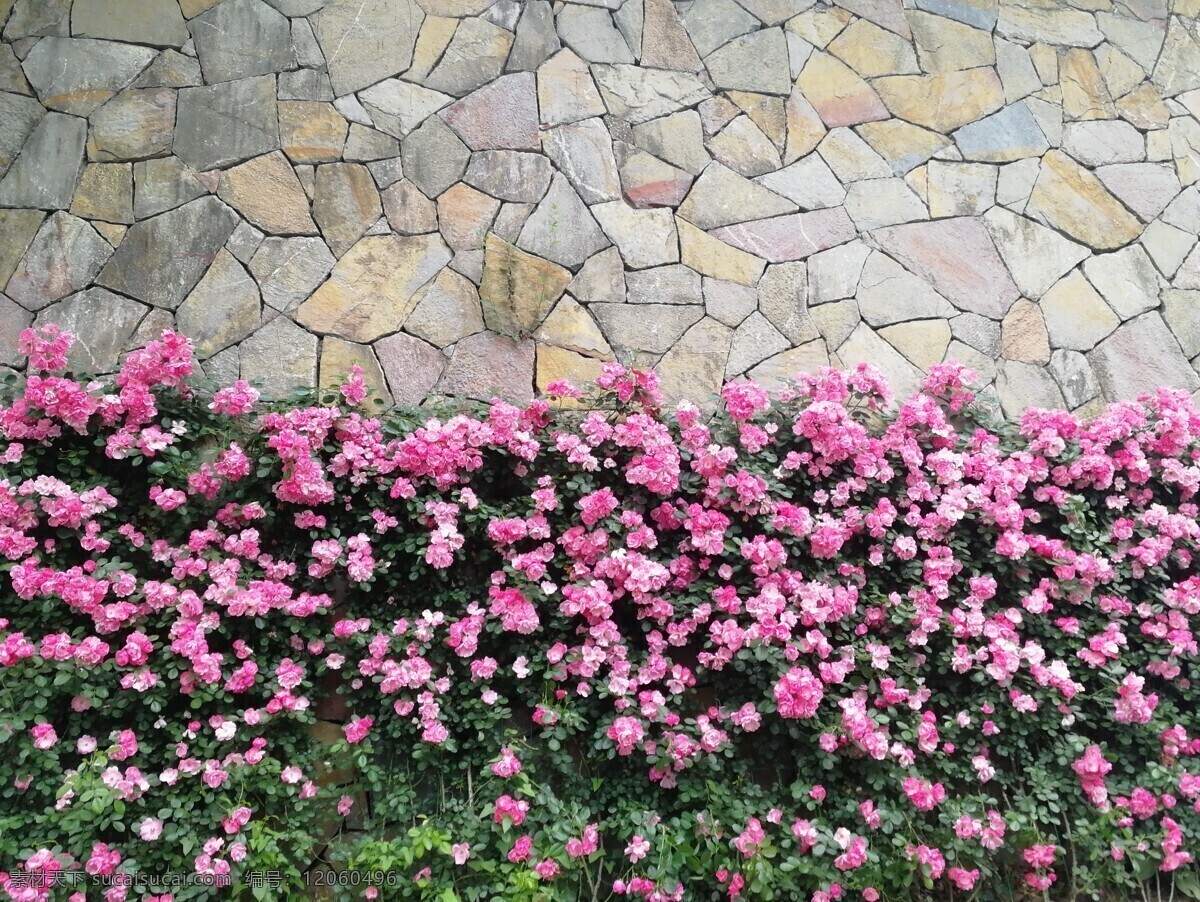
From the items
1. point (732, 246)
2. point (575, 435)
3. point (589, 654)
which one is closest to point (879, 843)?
point (589, 654)

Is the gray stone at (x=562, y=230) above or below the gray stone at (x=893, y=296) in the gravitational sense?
above

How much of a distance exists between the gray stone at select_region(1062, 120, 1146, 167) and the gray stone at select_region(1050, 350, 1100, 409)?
0.92 metres

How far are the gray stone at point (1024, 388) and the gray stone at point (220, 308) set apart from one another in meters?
2.87

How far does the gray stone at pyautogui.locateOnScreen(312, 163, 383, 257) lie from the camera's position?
290 centimetres

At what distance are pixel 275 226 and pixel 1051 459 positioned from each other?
2.93 meters

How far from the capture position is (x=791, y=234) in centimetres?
322

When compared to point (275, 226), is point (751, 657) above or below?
below

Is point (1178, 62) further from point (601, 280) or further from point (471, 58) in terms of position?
point (471, 58)

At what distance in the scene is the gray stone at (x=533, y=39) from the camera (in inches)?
124

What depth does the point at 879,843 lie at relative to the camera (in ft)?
7.17

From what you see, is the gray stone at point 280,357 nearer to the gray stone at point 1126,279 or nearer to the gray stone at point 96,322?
the gray stone at point 96,322

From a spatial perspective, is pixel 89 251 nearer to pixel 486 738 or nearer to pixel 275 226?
pixel 275 226

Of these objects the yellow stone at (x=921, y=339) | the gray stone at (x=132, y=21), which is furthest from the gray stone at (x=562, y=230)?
the gray stone at (x=132, y=21)

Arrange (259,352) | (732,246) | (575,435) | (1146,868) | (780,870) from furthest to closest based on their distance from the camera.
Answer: (732,246) → (259,352) → (575,435) → (1146,868) → (780,870)
